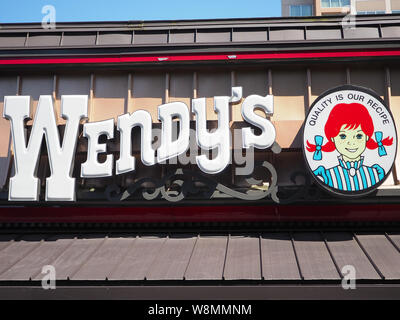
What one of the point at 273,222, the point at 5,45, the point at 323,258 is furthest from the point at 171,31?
the point at 323,258

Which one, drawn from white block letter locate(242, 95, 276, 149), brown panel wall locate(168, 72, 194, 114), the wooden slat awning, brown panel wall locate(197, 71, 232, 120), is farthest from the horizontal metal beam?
brown panel wall locate(197, 71, 232, 120)

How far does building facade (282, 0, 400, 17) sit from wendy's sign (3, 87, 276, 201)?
4250 cm

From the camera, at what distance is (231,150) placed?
10.9 m

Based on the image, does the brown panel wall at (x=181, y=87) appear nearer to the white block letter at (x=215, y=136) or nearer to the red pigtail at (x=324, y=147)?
the white block letter at (x=215, y=136)

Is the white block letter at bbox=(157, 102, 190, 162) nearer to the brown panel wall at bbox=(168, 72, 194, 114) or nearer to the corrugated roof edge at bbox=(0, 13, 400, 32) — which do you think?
the brown panel wall at bbox=(168, 72, 194, 114)

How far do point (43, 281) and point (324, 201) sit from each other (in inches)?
216

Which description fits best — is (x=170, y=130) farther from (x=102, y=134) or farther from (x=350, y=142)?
(x=350, y=142)

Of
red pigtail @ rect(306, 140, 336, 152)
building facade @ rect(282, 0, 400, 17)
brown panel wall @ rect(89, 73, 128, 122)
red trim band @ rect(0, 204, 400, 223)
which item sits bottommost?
red trim band @ rect(0, 204, 400, 223)

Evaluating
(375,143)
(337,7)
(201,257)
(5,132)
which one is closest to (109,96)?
(5,132)

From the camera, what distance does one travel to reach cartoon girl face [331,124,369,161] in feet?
33.9

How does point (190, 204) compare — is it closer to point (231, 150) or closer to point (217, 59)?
point (231, 150)

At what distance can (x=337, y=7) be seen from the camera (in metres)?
55.2

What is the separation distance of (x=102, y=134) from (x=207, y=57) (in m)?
2.83

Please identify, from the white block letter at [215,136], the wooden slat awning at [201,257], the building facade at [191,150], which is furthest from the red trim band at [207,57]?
the wooden slat awning at [201,257]
